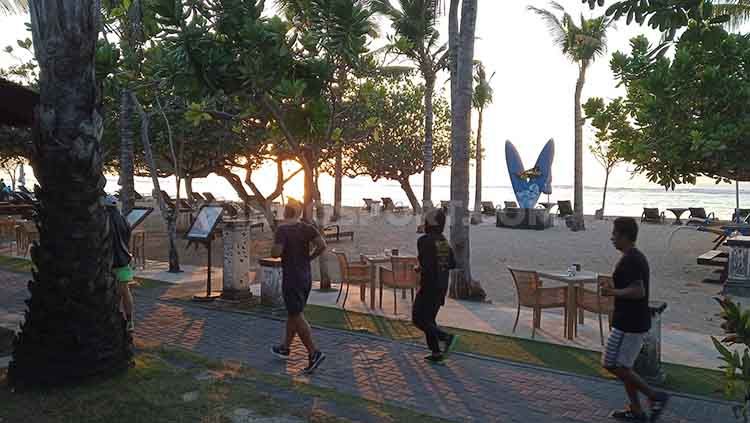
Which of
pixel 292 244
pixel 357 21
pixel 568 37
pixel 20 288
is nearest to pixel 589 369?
pixel 292 244

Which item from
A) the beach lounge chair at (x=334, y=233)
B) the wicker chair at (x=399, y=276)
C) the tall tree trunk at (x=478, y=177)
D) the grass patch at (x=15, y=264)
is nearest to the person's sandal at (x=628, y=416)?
the wicker chair at (x=399, y=276)

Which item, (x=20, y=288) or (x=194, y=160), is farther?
(x=194, y=160)

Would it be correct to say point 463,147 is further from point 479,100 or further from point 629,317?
point 479,100

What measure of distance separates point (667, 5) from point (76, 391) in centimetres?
501

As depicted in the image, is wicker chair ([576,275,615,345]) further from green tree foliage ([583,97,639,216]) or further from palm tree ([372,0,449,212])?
palm tree ([372,0,449,212])

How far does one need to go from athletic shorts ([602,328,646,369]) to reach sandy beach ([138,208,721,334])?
4075 millimetres

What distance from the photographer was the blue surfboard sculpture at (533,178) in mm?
27578

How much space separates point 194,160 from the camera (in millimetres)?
23453

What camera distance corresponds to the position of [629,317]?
4531mm

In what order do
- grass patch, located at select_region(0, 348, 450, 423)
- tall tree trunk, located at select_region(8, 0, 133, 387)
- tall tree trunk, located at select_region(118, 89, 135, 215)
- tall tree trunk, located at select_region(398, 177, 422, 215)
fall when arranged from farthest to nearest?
1. tall tree trunk, located at select_region(398, 177, 422, 215)
2. tall tree trunk, located at select_region(118, 89, 135, 215)
3. tall tree trunk, located at select_region(8, 0, 133, 387)
4. grass patch, located at select_region(0, 348, 450, 423)

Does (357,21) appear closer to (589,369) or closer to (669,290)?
(589,369)

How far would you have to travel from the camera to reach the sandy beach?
10250mm

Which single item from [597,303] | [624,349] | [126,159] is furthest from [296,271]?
[126,159]

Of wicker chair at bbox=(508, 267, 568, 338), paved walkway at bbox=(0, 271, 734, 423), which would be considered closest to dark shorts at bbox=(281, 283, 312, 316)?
paved walkway at bbox=(0, 271, 734, 423)
